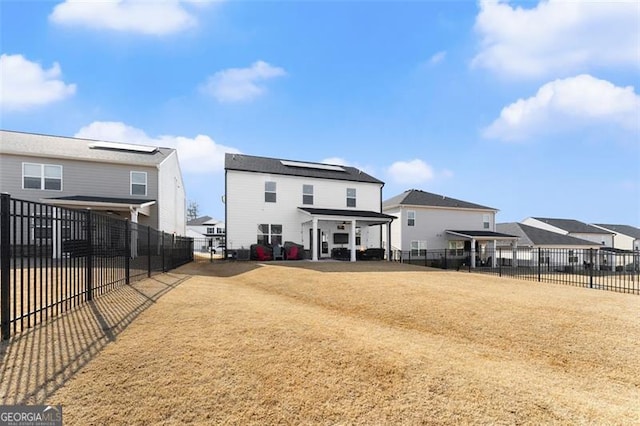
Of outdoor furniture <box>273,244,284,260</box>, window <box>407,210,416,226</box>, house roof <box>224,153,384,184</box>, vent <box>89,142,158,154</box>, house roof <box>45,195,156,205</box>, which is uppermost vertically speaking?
vent <box>89,142,158,154</box>

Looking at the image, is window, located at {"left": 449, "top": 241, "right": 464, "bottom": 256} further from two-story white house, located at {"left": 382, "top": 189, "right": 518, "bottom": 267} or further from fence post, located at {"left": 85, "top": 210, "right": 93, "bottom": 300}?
fence post, located at {"left": 85, "top": 210, "right": 93, "bottom": 300}

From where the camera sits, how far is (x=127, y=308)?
673 cm

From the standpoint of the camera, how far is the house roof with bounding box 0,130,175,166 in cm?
1962

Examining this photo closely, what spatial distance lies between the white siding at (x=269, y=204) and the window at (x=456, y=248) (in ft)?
41.6

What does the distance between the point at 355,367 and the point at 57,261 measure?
6.52 metres

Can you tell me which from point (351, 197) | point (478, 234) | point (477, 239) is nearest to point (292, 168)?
point (351, 197)

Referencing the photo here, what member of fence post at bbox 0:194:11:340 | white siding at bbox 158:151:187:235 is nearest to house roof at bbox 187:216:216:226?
white siding at bbox 158:151:187:235

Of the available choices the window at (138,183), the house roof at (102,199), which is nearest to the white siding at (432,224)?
the house roof at (102,199)

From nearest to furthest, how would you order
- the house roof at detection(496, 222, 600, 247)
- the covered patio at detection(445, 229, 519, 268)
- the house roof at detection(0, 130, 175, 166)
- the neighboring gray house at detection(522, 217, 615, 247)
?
the house roof at detection(0, 130, 175, 166) → the covered patio at detection(445, 229, 519, 268) → the house roof at detection(496, 222, 600, 247) → the neighboring gray house at detection(522, 217, 615, 247)

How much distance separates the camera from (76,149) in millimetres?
21266

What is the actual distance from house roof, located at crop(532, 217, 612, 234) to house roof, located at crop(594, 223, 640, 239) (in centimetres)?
512

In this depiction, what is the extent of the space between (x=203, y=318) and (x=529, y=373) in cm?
514

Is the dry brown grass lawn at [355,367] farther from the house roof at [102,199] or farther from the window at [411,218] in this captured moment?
the window at [411,218]

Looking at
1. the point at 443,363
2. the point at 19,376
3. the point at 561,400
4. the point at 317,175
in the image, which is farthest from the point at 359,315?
the point at 317,175
